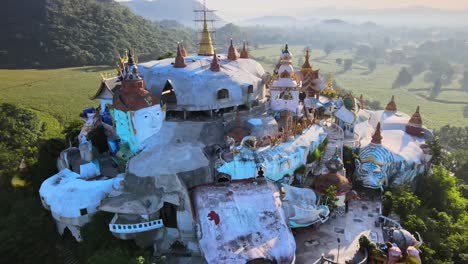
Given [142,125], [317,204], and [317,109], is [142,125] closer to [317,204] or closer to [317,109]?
[317,204]

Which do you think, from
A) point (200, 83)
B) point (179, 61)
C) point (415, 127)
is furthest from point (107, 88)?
point (415, 127)

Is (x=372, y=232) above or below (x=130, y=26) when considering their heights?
below

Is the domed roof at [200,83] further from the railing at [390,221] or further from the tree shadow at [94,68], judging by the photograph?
the tree shadow at [94,68]

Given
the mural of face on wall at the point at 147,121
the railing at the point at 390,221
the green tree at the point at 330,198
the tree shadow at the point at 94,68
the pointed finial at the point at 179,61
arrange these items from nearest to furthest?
the railing at the point at 390,221 → the green tree at the point at 330,198 → the mural of face on wall at the point at 147,121 → the pointed finial at the point at 179,61 → the tree shadow at the point at 94,68

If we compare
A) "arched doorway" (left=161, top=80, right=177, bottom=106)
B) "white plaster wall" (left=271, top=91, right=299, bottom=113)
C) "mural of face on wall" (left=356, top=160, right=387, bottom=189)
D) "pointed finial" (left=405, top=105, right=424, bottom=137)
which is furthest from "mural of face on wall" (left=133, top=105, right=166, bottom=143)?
"pointed finial" (left=405, top=105, right=424, bottom=137)

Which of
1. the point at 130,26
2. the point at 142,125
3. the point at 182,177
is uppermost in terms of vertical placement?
the point at 130,26

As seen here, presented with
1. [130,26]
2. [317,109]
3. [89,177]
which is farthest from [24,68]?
[317,109]

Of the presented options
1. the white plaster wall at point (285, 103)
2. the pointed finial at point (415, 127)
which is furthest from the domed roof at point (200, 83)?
the pointed finial at point (415, 127)
